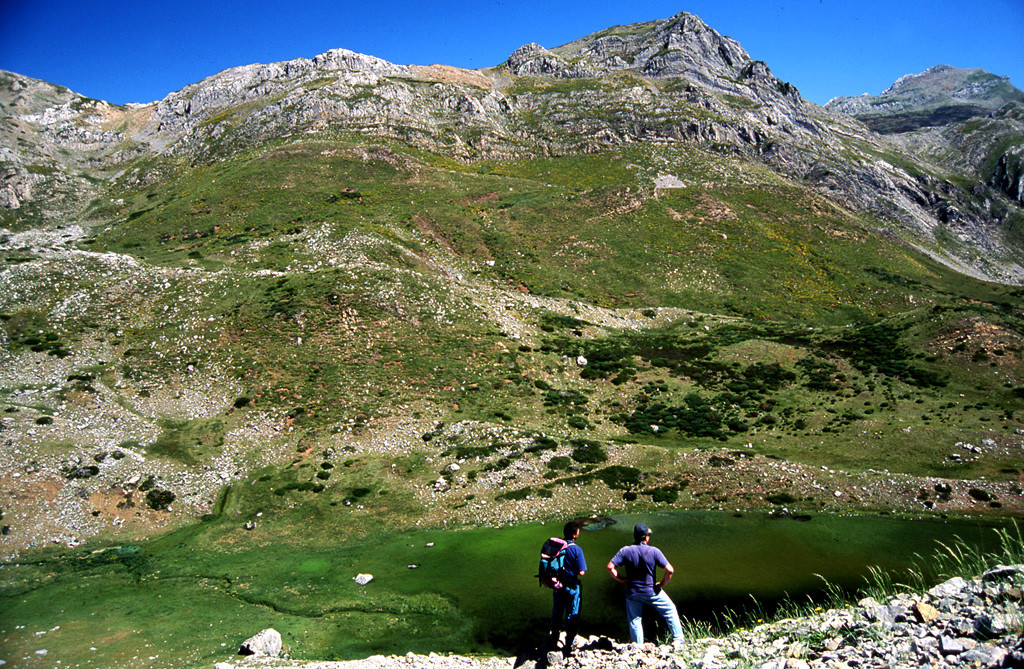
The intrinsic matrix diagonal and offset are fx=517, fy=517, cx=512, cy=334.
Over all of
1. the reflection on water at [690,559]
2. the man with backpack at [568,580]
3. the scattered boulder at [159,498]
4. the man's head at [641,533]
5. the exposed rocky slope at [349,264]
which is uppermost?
the exposed rocky slope at [349,264]

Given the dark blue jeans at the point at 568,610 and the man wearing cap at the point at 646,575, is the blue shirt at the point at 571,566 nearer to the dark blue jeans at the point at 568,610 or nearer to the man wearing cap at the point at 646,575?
the dark blue jeans at the point at 568,610

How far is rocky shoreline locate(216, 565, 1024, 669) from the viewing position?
952 cm

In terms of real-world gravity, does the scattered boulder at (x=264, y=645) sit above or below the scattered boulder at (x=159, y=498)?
below

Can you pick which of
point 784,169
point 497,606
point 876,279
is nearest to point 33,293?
point 497,606

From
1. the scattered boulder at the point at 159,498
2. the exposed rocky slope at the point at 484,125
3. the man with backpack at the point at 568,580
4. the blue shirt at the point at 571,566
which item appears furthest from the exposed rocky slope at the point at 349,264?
the blue shirt at the point at 571,566

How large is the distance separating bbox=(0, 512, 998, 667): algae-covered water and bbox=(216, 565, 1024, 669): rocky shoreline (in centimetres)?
570

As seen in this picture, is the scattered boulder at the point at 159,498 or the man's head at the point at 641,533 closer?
the man's head at the point at 641,533

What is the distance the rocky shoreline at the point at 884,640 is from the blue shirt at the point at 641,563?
69.7 inches

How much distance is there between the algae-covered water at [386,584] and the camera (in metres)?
19.5

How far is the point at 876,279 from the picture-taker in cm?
8375

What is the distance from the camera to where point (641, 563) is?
13891 millimetres

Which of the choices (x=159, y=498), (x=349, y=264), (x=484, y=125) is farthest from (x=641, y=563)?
(x=484, y=125)

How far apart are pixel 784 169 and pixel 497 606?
13543cm

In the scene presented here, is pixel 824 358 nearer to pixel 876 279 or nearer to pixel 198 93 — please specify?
pixel 876 279
